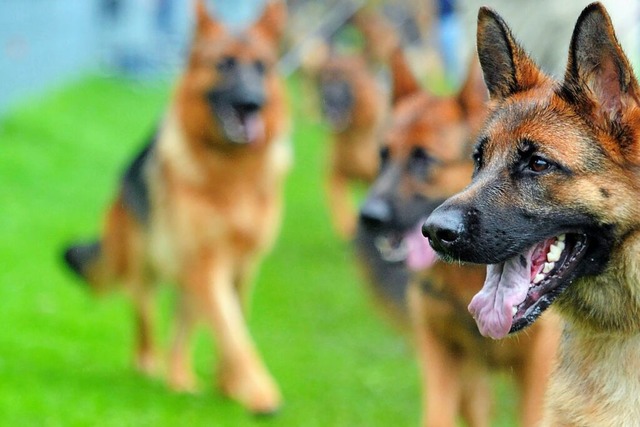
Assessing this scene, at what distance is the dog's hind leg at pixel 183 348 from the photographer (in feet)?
23.8

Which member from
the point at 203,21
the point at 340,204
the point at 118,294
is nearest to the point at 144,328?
the point at 118,294

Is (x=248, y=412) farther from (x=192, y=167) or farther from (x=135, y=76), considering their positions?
(x=135, y=76)

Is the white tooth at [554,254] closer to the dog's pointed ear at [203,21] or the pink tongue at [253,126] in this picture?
the pink tongue at [253,126]

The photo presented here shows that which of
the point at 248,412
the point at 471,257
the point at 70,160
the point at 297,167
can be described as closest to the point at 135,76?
the point at 297,167

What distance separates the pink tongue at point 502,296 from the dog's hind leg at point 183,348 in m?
3.95

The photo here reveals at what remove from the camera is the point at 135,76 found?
896 inches

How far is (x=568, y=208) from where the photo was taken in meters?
3.40

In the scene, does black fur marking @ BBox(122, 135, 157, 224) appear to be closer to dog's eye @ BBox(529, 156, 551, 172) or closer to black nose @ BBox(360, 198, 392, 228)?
black nose @ BBox(360, 198, 392, 228)

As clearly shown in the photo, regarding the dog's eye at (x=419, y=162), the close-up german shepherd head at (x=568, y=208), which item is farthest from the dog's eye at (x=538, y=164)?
the dog's eye at (x=419, y=162)

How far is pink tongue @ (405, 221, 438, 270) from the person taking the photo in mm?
5285

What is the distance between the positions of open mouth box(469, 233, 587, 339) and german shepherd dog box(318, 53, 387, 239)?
8.35 m

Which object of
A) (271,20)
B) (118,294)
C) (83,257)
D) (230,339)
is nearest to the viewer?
(230,339)

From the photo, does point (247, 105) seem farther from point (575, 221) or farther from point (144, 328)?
point (575, 221)

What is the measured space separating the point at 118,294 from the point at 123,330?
0.44 metres
